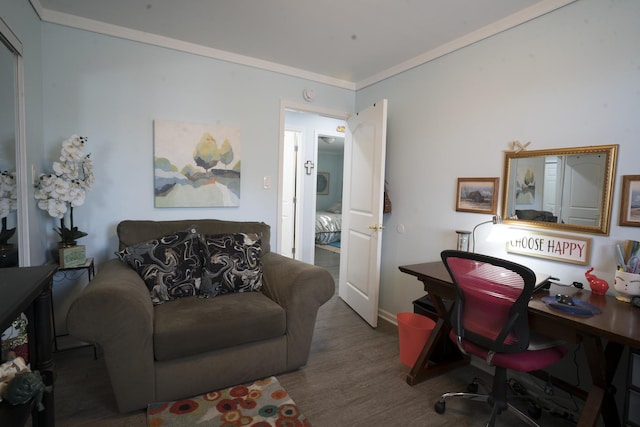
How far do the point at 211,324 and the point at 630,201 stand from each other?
2.36m

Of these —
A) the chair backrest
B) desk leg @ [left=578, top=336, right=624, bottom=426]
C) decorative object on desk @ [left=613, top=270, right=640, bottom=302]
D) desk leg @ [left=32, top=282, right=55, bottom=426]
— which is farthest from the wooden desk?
decorative object on desk @ [left=613, top=270, right=640, bottom=302]

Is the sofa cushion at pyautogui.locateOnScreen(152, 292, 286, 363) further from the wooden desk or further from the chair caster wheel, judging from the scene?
the chair caster wheel

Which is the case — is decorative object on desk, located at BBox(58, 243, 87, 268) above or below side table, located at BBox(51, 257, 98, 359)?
above

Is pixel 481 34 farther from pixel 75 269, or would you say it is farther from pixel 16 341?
pixel 16 341

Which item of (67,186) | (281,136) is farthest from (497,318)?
(67,186)

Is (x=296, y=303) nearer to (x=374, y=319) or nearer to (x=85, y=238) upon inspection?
(x=374, y=319)

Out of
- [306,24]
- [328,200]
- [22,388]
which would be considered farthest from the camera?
[328,200]

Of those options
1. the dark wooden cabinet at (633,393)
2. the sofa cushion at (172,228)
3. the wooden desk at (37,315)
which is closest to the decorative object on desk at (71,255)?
the sofa cushion at (172,228)

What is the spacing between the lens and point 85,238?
2.48 metres

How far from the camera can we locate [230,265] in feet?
7.59

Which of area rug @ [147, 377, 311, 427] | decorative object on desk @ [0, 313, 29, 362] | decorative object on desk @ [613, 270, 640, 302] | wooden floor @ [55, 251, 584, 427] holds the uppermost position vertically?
decorative object on desk @ [613, 270, 640, 302]

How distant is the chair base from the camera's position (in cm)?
164

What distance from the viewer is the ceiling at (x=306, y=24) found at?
210 cm

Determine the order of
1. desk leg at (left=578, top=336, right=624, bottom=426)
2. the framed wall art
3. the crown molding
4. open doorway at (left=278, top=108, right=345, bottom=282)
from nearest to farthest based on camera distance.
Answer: desk leg at (left=578, top=336, right=624, bottom=426) → the crown molding → the framed wall art → open doorway at (left=278, top=108, right=345, bottom=282)
